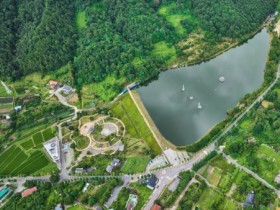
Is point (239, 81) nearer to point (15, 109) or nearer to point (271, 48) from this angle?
point (271, 48)

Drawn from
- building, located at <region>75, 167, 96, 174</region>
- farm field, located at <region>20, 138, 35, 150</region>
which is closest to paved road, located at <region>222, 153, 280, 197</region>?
building, located at <region>75, 167, 96, 174</region>

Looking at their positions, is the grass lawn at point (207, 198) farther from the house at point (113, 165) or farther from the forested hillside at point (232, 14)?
the forested hillside at point (232, 14)

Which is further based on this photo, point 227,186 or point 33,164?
point 33,164

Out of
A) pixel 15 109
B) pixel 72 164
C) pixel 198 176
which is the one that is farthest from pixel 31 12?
pixel 198 176

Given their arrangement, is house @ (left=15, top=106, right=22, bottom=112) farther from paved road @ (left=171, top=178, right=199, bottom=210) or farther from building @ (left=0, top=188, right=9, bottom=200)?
paved road @ (left=171, top=178, right=199, bottom=210)

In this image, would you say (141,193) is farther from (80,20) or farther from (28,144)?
(80,20)

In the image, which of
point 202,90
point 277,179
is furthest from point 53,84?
point 277,179
